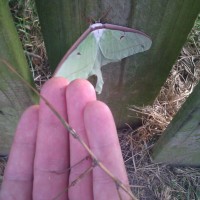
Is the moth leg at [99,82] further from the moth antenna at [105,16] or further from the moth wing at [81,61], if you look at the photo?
the moth antenna at [105,16]

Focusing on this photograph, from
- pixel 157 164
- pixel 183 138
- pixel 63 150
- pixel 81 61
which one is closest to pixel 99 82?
pixel 81 61

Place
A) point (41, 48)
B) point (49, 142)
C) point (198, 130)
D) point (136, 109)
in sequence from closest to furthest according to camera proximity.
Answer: point (49, 142) → point (198, 130) → point (136, 109) → point (41, 48)

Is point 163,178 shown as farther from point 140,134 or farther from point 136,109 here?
point 136,109

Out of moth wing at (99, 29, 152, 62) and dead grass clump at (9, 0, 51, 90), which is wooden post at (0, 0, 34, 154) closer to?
moth wing at (99, 29, 152, 62)

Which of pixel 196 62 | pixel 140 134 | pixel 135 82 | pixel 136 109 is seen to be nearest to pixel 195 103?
pixel 135 82

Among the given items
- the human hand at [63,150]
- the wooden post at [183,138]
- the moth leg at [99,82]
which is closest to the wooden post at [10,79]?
the human hand at [63,150]

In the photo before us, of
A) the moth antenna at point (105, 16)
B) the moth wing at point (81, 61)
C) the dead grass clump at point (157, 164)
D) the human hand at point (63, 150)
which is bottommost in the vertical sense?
the dead grass clump at point (157, 164)

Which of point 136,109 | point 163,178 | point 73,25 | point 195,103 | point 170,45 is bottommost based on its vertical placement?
point 163,178

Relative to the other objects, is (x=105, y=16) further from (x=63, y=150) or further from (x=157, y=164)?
(x=157, y=164)
